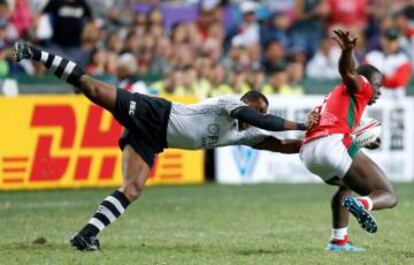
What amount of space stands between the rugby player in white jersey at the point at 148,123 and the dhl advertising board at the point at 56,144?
6.47m

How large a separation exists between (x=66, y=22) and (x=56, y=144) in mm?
3520

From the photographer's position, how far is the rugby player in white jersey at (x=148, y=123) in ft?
33.7

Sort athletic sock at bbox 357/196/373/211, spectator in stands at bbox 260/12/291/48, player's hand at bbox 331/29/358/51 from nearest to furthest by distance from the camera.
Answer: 1. athletic sock at bbox 357/196/373/211
2. player's hand at bbox 331/29/358/51
3. spectator in stands at bbox 260/12/291/48

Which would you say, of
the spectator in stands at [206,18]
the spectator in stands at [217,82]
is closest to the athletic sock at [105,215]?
the spectator in stands at [217,82]

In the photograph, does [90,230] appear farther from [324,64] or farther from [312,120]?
[324,64]

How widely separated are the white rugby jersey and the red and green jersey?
833mm

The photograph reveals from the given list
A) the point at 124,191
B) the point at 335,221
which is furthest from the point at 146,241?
the point at 335,221

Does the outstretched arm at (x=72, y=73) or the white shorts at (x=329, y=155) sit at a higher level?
the outstretched arm at (x=72, y=73)

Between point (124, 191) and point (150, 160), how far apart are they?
42 centimetres

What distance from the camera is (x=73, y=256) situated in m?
9.69

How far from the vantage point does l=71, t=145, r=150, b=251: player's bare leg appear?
1003 cm

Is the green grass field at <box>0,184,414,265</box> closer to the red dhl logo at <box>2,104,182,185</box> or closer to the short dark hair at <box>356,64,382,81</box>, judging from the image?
the red dhl logo at <box>2,104,182,185</box>

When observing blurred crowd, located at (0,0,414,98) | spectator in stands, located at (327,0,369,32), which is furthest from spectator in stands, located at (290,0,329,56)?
spectator in stands, located at (327,0,369,32)

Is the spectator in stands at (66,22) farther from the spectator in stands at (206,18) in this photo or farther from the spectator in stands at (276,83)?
the spectator in stands at (276,83)
